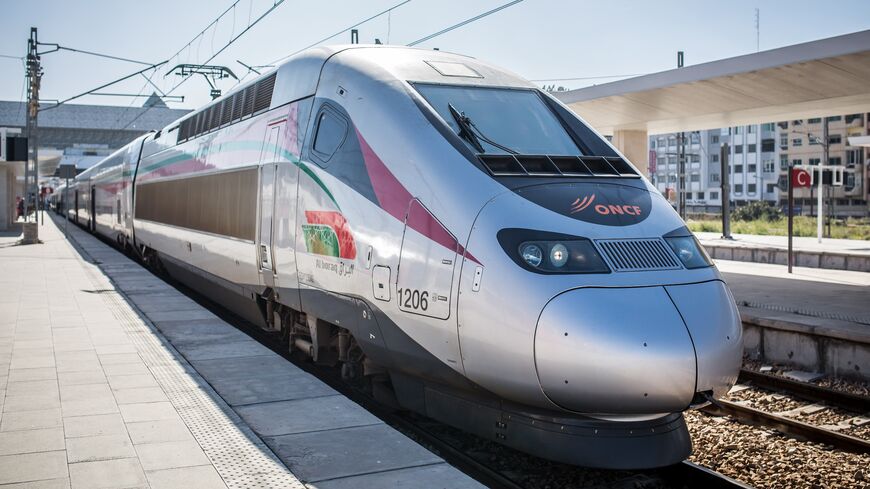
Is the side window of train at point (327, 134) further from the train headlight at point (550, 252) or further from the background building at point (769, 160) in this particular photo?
the background building at point (769, 160)

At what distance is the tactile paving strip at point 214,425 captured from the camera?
494 cm

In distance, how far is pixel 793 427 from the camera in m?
7.40

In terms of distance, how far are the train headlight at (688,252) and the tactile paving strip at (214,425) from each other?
2.89m

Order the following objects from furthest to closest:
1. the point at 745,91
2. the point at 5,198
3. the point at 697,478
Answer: the point at 5,198 → the point at 745,91 → the point at 697,478

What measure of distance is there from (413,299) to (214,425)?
67.7 inches

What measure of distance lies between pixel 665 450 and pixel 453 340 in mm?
1502

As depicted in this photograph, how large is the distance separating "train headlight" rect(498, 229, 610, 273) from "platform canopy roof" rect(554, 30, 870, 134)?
9.61 metres

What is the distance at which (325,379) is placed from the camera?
27.9 ft

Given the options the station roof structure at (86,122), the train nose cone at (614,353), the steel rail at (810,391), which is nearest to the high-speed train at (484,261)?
the train nose cone at (614,353)

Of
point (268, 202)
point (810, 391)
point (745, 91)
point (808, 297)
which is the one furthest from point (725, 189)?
point (268, 202)

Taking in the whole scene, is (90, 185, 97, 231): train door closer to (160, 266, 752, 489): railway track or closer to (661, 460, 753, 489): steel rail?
(160, 266, 752, 489): railway track

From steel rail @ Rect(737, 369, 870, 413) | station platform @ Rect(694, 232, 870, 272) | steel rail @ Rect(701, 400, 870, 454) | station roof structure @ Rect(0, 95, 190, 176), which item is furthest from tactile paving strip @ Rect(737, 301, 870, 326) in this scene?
station roof structure @ Rect(0, 95, 190, 176)

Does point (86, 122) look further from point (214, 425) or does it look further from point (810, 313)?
point (214, 425)

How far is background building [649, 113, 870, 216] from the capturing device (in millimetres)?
71375
